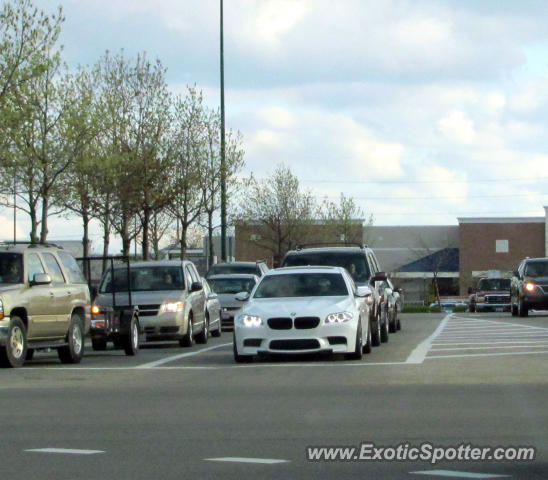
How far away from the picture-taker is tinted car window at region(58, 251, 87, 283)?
68.0 feet

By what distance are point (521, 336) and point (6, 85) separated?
12.5 meters

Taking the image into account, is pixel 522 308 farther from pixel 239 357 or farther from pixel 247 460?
pixel 247 460

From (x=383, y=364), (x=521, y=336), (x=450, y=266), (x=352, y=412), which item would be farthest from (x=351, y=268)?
(x=450, y=266)

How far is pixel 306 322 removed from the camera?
19.3 m

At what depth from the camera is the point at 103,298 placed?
2495 cm

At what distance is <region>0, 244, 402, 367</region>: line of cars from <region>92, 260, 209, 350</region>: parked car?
0.02 m

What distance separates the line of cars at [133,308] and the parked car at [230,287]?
9901 mm

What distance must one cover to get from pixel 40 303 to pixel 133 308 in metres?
3.82

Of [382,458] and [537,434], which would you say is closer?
[382,458]

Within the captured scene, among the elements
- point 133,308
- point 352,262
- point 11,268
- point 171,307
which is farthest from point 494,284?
point 11,268

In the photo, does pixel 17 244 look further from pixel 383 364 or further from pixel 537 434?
pixel 537 434

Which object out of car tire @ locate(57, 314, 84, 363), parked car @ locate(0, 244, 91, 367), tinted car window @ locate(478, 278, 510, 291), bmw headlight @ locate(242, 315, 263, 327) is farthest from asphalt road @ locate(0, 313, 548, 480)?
tinted car window @ locate(478, 278, 510, 291)

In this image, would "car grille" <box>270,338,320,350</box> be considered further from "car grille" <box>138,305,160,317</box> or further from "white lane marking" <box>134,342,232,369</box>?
"car grille" <box>138,305,160,317</box>

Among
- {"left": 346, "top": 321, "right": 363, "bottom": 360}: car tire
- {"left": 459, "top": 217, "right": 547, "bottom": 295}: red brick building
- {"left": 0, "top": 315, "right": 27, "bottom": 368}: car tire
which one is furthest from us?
{"left": 459, "top": 217, "right": 547, "bottom": 295}: red brick building
